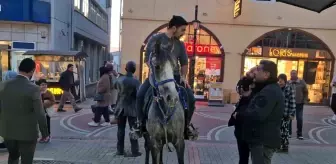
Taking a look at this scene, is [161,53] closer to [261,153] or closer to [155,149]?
[155,149]

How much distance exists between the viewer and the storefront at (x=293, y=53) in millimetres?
17953

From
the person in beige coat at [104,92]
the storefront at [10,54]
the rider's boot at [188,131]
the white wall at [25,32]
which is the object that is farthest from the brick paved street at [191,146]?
the white wall at [25,32]

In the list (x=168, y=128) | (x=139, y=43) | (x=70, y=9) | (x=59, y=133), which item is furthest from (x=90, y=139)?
(x=70, y=9)

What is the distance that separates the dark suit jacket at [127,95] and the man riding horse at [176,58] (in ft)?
6.22

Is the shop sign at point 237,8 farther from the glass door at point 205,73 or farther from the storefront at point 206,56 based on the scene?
the glass door at point 205,73

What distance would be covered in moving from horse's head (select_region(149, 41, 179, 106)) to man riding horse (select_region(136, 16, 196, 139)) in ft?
0.90

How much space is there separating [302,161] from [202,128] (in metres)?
4.13

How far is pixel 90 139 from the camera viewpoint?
8.85 meters

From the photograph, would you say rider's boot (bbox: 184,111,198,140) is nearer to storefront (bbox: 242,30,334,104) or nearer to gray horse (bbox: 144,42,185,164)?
gray horse (bbox: 144,42,185,164)

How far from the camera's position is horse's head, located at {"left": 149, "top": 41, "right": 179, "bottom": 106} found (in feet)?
13.2

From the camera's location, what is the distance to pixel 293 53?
18047 mm

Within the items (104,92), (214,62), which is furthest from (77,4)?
(104,92)

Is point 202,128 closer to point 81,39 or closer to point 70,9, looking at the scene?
point 70,9

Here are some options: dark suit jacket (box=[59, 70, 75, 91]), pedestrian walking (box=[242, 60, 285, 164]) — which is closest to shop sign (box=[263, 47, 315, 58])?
dark suit jacket (box=[59, 70, 75, 91])
